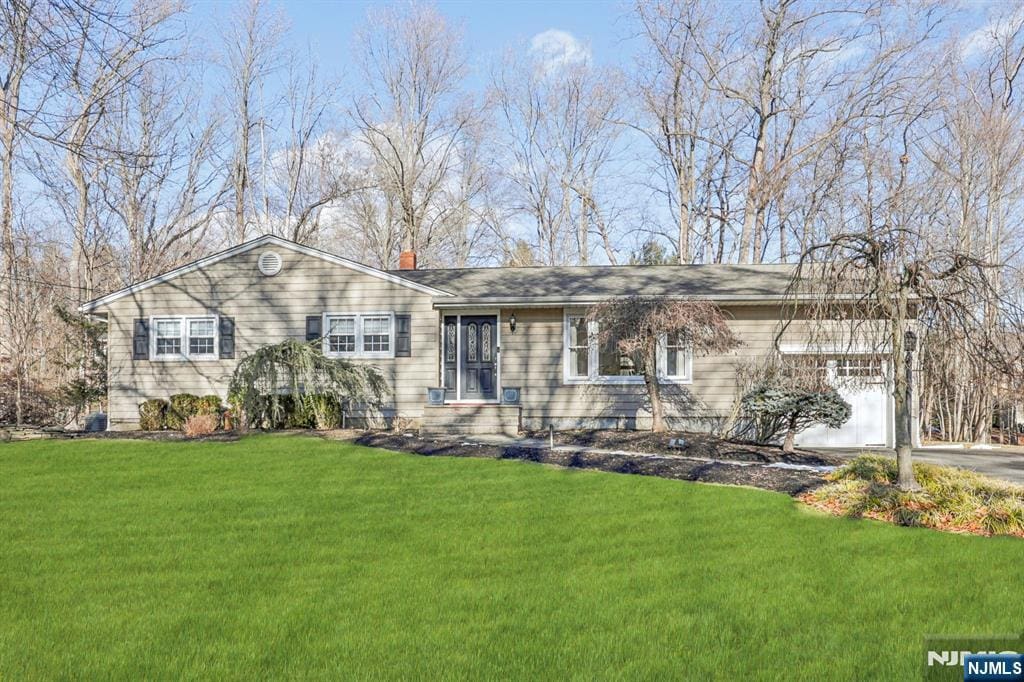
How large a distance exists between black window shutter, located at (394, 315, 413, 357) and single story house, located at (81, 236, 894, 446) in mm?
20

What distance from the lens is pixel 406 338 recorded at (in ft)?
52.6

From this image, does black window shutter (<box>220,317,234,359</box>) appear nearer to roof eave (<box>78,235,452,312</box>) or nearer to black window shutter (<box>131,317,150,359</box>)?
roof eave (<box>78,235,452,312</box>)

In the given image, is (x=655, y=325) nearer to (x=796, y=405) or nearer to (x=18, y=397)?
(x=796, y=405)

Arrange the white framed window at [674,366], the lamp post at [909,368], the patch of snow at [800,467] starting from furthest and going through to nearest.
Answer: the white framed window at [674,366] → the patch of snow at [800,467] → the lamp post at [909,368]

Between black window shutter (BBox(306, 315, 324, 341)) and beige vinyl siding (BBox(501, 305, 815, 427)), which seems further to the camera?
black window shutter (BBox(306, 315, 324, 341))

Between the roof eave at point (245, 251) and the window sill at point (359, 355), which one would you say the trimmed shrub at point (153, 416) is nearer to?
the roof eave at point (245, 251)

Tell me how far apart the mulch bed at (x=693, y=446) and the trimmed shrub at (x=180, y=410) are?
6.55m

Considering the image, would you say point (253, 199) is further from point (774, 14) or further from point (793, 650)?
point (793, 650)

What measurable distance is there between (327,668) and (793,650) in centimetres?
255

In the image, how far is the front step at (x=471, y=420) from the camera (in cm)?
1497

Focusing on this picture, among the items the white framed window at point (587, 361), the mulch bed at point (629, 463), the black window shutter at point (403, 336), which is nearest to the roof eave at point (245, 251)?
the black window shutter at point (403, 336)

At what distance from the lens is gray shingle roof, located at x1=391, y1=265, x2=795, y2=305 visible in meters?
15.8

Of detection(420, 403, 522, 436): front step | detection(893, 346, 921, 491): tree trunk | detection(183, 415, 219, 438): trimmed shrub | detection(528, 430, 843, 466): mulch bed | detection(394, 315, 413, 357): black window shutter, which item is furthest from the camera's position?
detection(394, 315, 413, 357): black window shutter
